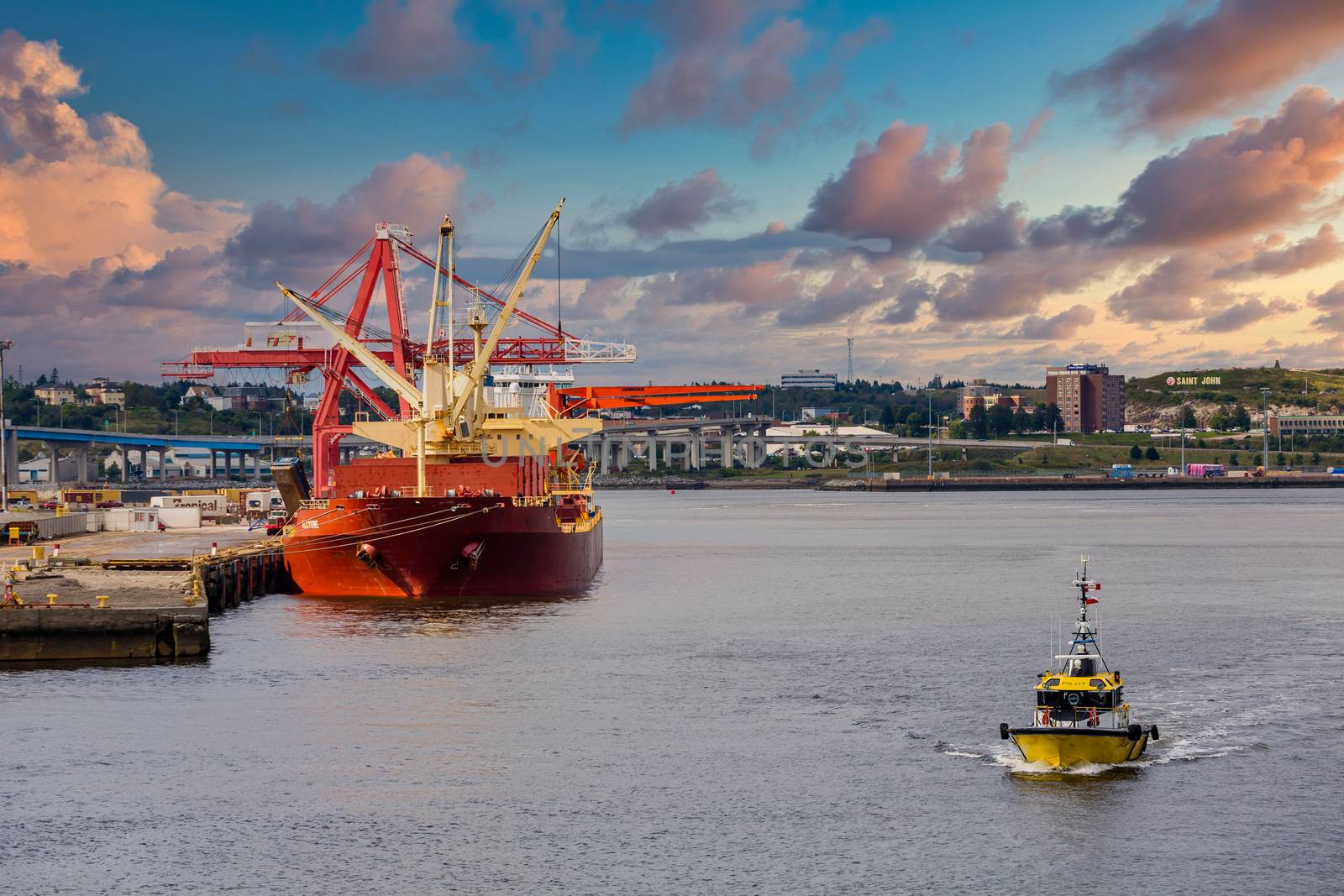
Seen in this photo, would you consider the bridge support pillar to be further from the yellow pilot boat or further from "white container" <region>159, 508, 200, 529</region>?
the yellow pilot boat

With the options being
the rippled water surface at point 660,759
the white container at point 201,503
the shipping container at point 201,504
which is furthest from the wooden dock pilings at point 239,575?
the white container at point 201,503

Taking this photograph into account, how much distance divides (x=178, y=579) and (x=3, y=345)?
36.9 meters

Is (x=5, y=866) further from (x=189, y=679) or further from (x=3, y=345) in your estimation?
(x=3, y=345)

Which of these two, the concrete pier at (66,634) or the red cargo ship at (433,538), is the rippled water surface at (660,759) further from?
the red cargo ship at (433,538)

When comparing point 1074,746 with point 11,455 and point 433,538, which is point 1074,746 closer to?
point 433,538

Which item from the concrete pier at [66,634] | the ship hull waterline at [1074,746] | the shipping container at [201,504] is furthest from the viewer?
the shipping container at [201,504]

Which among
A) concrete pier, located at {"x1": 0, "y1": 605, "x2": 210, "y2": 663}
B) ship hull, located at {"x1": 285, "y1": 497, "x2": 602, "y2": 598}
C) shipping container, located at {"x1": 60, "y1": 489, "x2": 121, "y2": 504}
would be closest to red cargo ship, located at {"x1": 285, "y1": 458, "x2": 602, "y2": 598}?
ship hull, located at {"x1": 285, "y1": 497, "x2": 602, "y2": 598}

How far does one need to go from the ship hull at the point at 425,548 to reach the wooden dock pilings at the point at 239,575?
220cm

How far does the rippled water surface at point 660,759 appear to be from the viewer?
26.2 m

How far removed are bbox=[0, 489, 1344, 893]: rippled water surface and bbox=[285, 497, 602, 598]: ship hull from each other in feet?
4.93

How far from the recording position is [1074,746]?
3197cm

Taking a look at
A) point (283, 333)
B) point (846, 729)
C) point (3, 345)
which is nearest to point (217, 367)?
point (283, 333)

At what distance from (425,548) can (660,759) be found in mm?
27350

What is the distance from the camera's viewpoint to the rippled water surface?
26203mm
